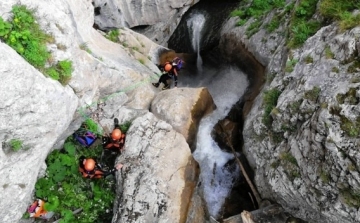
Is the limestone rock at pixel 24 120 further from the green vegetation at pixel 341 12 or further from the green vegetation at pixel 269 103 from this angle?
the green vegetation at pixel 341 12

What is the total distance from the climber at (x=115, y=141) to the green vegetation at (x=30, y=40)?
10.9 ft

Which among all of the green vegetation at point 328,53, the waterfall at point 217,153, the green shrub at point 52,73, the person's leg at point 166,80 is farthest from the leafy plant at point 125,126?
the green vegetation at point 328,53

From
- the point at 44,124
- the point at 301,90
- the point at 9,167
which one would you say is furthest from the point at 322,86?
the point at 9,167

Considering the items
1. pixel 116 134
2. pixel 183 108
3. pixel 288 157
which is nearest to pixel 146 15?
pixel 183 108

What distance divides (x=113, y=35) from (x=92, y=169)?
347 inches

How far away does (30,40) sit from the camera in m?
9.07

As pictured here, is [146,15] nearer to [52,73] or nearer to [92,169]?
[92,169]

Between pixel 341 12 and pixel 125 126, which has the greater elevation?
pixel 341 12

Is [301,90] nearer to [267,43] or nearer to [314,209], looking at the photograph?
[314,209]

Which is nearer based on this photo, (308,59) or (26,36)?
(26,36)

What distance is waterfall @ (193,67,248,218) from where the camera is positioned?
1358 cm

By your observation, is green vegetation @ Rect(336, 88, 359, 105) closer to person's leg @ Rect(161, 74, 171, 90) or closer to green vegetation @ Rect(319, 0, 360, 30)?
green vegetation @ Rect(319, 0, 360, 30)

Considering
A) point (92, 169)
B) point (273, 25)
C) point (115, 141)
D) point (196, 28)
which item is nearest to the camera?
point (92, 169)

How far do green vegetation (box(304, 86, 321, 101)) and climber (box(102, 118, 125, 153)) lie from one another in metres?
6.88
